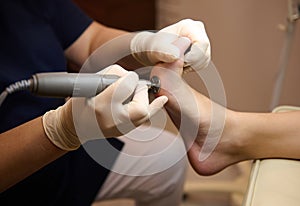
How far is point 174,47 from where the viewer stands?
0.88m

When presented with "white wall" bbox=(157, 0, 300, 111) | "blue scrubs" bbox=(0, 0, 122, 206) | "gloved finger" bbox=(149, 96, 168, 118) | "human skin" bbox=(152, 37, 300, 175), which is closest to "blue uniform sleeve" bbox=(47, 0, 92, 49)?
"blue scrubs" bbox=(0, 0, 122, 206)

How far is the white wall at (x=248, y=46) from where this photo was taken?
161cm


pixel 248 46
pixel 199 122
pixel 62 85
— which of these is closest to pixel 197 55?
pixel 199 122

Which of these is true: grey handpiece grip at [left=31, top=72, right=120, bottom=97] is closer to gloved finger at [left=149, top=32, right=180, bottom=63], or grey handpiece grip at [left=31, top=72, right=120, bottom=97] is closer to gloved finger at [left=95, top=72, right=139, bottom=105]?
gloved finger at [left=95, top=72, right=139, bottom=105]

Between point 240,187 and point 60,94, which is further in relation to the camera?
point 240,187

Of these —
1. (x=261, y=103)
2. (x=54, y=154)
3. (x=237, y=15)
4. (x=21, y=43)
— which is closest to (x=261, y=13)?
(x=237, y=15)

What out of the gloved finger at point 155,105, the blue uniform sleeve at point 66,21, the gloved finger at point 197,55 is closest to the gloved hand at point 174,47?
the gloved finger at point 197,55

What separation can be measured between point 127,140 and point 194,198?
631mm

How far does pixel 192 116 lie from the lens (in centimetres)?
97

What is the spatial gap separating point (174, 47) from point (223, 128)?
0.23m

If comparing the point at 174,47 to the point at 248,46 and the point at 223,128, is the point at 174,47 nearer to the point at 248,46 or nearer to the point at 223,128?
the point at 223,128

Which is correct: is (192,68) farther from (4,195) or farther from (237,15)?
(237,15)

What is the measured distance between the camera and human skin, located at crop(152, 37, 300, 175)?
2.93 feet

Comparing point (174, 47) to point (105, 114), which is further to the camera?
point (174, 47)
